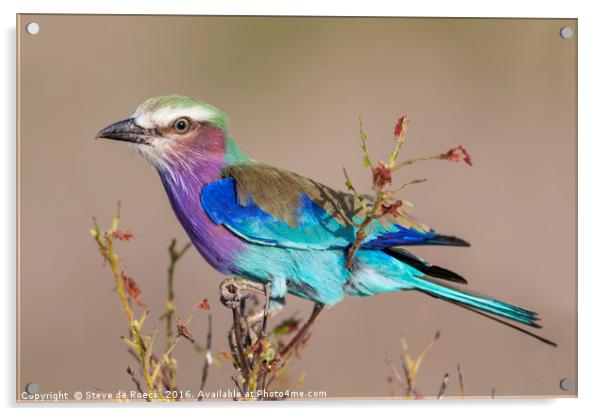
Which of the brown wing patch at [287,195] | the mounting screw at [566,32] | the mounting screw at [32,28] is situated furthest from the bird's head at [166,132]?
the mounting screw at [566,32]

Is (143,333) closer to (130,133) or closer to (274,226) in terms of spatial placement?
(274,226)

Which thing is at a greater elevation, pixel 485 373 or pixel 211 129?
pixel 211 129

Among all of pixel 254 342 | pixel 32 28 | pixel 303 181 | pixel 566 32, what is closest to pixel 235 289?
pixel 254 342

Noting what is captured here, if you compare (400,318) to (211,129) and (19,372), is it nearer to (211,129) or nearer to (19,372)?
(211,129)

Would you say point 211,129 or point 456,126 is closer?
point 211,129

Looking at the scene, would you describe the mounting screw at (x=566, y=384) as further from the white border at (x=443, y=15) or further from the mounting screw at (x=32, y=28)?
the mounting screw at (x=32, y=28)
